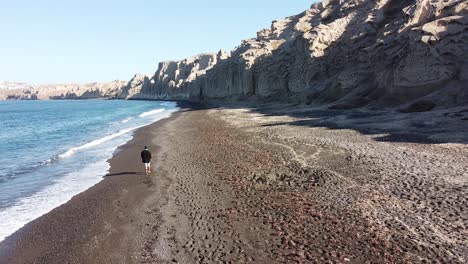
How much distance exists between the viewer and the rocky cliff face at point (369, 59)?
1649 inches

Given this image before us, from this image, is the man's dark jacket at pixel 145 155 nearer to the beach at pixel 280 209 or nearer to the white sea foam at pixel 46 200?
the beach at pixel 280 209

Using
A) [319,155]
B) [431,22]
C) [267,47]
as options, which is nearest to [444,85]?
[431,22]

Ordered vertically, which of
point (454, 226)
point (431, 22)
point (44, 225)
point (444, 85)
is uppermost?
point (431, 22)

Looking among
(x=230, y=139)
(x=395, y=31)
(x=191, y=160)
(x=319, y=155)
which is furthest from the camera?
(x=395, y=31)

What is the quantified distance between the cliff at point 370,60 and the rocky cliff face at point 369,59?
0.10m

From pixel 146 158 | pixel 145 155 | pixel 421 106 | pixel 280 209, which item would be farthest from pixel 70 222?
pixel 421 106

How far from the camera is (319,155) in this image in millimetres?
25094

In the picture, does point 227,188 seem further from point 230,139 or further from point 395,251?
point 230,139

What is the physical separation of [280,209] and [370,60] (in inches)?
1860

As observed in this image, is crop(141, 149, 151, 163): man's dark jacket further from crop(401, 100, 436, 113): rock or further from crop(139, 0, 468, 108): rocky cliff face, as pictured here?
crop(139, 0, 468, 108): rocky cliff face

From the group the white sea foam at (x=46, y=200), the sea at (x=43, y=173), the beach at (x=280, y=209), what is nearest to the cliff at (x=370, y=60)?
the beach at (x=280, y=209)

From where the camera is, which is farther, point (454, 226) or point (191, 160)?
point (191, 160)

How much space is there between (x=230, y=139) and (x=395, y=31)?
109 feet

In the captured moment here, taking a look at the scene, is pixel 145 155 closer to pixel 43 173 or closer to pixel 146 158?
pixel 146 158
